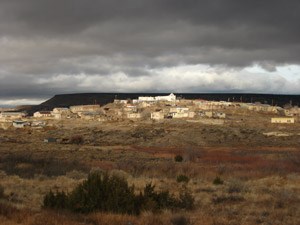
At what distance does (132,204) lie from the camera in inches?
441

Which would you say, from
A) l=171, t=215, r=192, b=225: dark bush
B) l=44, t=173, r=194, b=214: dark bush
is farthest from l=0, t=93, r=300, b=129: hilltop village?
l=171, t=215, r=192, b=225: dark bush

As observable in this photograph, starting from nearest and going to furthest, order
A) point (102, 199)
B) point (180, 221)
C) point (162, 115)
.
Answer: point (180, 221)
point (102, 199)
point (162, 115)

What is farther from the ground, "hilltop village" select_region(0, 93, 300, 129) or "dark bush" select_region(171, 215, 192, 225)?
"dark bush" select_region(171, 215, 192, 225)

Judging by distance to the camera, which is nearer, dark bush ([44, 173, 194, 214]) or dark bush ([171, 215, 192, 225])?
dark bush ([171, 215, 192, 225])

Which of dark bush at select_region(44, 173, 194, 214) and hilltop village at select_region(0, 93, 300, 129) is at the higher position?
dark bush at select_region(44, 173, 194, 214)

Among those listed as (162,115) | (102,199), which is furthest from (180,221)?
(162,115)

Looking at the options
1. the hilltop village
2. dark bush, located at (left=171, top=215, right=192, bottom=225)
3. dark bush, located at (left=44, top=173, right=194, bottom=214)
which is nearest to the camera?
dark bush, located at (left=171, top=215, right=192, bottom=225)

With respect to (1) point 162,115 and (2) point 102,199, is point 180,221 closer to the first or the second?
(2) point 102,199

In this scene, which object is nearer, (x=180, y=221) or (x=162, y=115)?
(x=180, y=221)

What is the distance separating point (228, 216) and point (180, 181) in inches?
333

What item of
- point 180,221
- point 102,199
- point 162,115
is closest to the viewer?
point 180,221

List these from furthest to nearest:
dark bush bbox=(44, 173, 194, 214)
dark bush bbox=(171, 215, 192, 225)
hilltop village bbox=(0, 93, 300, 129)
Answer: hilltop village bbox=(0, 93, 300, 129) < dark bush bbox=(44, 173, 194, 214) < dark bush bbox=(171, 215, 192, 225)

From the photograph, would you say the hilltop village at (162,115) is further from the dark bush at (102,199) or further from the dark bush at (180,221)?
the dark bush at (180,221)

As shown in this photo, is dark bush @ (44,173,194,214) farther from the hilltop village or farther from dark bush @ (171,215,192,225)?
the hilltop village
